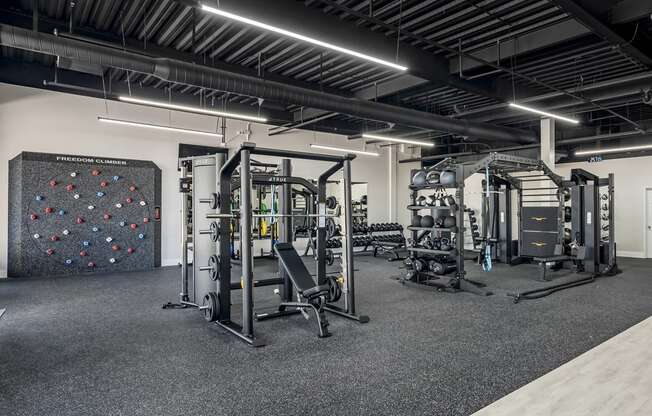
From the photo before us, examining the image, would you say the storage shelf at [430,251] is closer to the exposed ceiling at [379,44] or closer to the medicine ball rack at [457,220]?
the medicine ball rack at [457,220]

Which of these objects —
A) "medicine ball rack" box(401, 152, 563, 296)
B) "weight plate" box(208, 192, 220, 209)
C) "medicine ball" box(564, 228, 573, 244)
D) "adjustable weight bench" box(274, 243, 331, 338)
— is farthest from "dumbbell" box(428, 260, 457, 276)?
"weight plate" box(208, 192, 220, 209)

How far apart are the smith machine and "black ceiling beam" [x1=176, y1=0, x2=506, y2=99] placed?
1.41 m

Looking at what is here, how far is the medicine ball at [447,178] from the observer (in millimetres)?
6000

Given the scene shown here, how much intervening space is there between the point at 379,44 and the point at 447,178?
221cm

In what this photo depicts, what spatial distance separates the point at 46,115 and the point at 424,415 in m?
8.22

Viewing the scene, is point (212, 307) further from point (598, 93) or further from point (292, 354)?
point (598, 93)

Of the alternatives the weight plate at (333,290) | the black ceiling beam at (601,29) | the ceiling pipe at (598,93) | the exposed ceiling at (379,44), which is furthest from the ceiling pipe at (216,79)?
the black ceiling beam at (601,29)

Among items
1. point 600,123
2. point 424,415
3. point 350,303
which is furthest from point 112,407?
point 600,123

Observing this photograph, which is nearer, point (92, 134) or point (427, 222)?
point (427, 222)

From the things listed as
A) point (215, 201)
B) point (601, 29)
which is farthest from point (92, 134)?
point (601, 29)

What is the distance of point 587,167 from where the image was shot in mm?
11219

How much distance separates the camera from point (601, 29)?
441 centimetres

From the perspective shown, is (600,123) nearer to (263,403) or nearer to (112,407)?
(263,403)

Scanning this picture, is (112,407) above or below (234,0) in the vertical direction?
below
